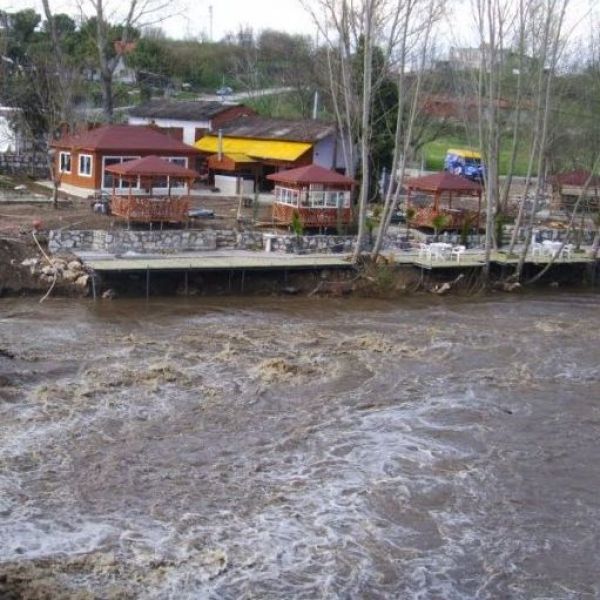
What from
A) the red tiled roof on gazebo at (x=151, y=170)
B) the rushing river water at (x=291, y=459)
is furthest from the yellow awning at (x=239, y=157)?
the rushing river water at (x=291, y=459)

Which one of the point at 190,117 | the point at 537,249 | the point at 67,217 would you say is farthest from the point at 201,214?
the point at 190,117

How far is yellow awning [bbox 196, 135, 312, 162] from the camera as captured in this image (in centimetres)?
3709

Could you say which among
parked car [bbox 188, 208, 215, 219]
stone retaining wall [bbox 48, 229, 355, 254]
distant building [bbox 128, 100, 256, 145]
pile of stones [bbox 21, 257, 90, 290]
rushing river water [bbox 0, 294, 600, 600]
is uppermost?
distant building [bbox 128, 100, 256, 145]

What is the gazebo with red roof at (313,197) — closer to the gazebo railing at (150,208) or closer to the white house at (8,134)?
the gazebo railing at (150,208)

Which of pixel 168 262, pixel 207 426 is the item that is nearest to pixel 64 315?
pixel 168 262

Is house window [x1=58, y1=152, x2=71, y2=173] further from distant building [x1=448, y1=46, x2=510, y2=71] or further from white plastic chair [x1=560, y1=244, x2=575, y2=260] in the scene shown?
white plastic chair [x1=560, y1=244, x2=575, y2=260]

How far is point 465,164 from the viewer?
49.1m

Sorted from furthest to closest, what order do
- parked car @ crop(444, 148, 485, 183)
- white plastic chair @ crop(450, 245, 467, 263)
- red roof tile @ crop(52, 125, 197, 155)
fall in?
parked car @ crop(444, 148, 485, 183), red roof tile @ crop(52, 125, 197, 155), white plastic chair @ crop(450, 245, 467, 263)

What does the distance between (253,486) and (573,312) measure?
15.3m

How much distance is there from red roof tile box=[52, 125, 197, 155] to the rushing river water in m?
11.7

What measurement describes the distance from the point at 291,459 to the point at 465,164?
124ft

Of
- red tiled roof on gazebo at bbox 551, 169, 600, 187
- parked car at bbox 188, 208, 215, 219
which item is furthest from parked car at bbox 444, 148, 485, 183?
parked car at bbox 188, 208, 215, 219

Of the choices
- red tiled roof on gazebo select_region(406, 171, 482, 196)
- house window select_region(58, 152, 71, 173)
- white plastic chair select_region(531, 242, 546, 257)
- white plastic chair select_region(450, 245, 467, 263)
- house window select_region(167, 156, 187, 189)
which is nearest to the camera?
white plastic chair select_region(450, 245, 467, 263)

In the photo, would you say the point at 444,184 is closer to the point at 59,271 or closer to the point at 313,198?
the point at 313,198
